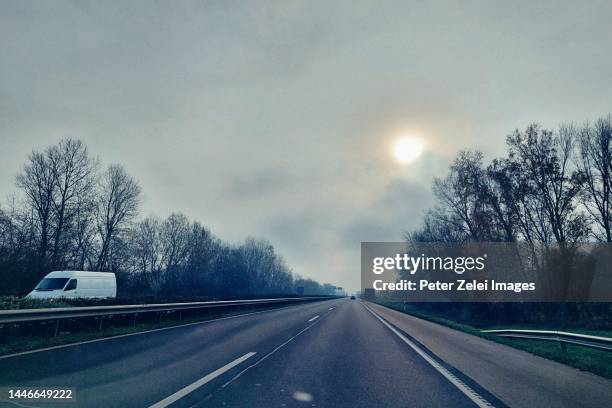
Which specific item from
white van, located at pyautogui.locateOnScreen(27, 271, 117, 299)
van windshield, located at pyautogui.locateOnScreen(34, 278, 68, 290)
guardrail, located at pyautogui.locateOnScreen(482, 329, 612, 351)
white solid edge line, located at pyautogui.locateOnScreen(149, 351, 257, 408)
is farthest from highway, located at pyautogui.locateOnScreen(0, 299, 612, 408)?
van windshield, located at pyautogui.locateOnScreen(34, 278, 68, 290)

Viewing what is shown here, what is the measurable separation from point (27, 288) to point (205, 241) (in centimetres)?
5580

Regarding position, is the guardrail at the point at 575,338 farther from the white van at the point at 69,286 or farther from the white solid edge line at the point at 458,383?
the white van at the point at 69,286

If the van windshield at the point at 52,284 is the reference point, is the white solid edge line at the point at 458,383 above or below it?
below

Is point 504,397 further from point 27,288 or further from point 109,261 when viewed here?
point 109,261

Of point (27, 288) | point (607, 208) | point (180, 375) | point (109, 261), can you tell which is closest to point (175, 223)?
point (109, 261)

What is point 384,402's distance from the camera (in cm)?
518

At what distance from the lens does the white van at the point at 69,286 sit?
72.9ft

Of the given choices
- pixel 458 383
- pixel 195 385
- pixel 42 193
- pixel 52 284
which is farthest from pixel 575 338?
pixel 42 193

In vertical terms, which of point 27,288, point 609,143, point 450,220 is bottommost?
point 27,288

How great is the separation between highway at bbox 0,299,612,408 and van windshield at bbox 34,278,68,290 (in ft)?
50.9

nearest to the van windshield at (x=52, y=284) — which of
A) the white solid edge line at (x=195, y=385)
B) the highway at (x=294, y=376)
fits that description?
the highway at (x=294, y=376)

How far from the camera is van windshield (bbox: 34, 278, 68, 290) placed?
22.8m

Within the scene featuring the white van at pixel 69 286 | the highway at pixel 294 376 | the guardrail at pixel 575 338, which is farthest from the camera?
the white van at pixel 69 286

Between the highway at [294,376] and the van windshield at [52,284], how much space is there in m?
15.5
